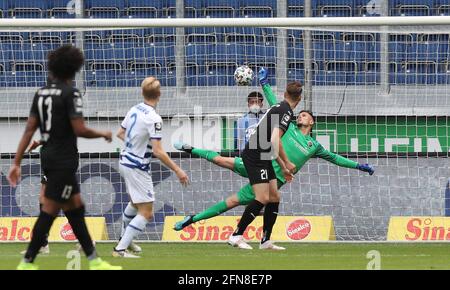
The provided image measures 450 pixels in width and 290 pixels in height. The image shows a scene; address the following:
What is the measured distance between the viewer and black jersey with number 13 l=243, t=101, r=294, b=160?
13.0 metres

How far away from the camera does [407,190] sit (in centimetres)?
1750

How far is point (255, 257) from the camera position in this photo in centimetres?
1222

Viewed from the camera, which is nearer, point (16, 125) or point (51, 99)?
point (51, 99)

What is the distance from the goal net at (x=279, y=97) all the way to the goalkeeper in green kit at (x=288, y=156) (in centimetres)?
201

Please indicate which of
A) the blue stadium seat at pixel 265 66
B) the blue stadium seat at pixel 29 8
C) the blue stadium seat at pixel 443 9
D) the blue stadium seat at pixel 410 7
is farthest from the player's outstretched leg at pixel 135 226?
the blue stadium seat at pixel 443 9

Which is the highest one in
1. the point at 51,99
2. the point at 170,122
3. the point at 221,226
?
the point at 51,99

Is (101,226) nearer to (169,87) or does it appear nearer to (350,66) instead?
(169,87)

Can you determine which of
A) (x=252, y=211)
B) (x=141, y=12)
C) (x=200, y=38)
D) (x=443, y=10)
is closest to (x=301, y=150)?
(x=252, y=211)

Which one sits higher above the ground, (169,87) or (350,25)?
(350,25)

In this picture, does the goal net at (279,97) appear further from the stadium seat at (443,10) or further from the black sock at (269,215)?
the stadium seat at (443,10)

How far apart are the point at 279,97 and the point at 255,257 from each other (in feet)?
25.3
